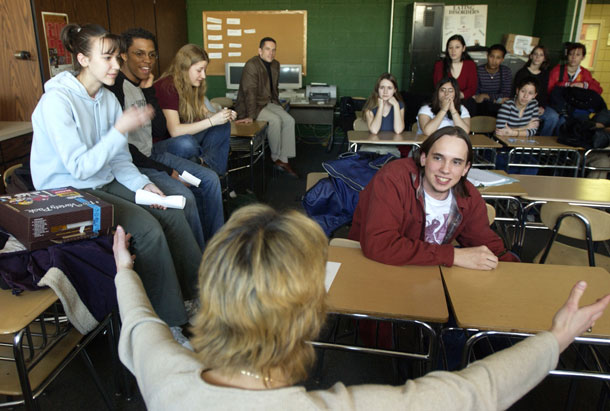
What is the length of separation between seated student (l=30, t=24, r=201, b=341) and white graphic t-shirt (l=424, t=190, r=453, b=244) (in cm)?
113

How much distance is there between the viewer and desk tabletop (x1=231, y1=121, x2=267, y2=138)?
4180 mm

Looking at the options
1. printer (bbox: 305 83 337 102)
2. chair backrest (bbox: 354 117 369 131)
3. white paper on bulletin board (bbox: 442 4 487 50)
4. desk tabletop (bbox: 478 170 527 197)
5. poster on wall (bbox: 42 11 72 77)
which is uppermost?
white paper on bulletin board (bbox: 442 4 487 50)

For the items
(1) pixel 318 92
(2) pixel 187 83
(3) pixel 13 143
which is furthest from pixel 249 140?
(1) pixel 318 92

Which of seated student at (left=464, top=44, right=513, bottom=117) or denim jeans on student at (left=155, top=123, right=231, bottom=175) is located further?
seated student at (left=464, top=44, right=513, bottom=117)

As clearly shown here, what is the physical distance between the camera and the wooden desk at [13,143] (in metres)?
2.83

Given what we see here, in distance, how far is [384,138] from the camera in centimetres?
404

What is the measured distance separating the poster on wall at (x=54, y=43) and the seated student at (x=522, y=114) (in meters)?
3.78

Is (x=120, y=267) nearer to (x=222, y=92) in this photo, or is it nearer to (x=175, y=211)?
(x=175, y=211)

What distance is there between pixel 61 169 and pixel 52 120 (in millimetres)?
216

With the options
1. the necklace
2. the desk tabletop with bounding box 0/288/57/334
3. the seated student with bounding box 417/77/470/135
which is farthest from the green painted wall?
the necklace

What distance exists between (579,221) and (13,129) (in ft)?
10.8

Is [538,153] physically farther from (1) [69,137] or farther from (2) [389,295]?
(1) [69,137]

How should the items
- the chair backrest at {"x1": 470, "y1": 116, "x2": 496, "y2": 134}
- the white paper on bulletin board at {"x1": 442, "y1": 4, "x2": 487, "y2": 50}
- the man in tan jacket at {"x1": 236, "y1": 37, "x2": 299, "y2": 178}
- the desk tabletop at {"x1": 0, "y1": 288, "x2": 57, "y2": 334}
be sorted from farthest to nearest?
the white paper on bulletin board at {"x1": 442, "y1": 4, "x2": 487, "y2": 50}
the man in tan jacket at {"x1": 236, "y1": 37, "x2": 299, "y2": 178}
the chair backrest at {"x1": 470, "y1": 116, "x2": 496, "y2": 134}
the desk tabletop at {"x1": 0, "y1": 288, "x2": 57, "y2": 334}

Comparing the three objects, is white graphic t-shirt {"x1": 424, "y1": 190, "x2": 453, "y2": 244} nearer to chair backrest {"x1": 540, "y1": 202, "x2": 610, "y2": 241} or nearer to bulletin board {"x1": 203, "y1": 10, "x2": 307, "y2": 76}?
chair backrest {"x1": 540, "y1": 202, "x2": 610, "y2": 241}
